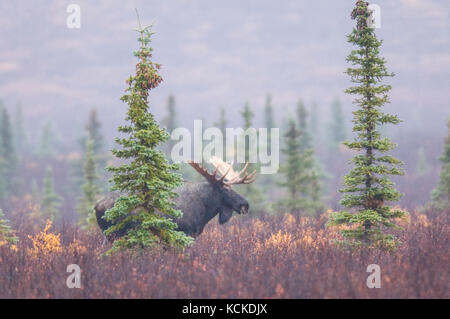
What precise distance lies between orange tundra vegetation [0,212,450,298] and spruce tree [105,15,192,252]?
416 millimetres

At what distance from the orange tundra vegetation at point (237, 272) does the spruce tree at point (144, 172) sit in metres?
0.42

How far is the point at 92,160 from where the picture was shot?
21438mm

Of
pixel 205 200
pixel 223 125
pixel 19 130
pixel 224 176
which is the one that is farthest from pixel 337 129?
pixel 19 130

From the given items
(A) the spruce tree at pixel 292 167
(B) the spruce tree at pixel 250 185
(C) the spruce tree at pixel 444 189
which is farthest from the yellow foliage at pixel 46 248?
(C) the spruce tree at pixel 444 189

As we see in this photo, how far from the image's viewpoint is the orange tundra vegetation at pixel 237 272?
21.0 ft

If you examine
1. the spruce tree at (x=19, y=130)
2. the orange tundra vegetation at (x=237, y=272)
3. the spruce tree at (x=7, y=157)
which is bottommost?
the orange tundra vegetation at (x=237, y=272)

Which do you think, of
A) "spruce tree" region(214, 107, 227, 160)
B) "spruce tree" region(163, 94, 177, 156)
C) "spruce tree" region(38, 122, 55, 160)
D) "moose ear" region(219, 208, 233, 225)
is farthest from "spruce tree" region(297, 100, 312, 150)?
"spruce tree" region(38, 122, 55, 160)

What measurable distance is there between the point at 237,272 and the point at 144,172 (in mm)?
2762

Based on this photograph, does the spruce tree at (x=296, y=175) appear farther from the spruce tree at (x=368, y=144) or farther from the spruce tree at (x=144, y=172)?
the spruce tree at (x=144, y=172)

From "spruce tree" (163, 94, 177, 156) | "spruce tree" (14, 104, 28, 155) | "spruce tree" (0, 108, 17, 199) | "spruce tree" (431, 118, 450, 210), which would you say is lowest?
"spruce tree" (431, 118, 450, 210)

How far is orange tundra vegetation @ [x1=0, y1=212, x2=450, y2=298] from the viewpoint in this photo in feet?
21.0

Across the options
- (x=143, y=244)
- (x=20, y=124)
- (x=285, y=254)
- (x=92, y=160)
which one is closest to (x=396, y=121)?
(x=285, y=254)

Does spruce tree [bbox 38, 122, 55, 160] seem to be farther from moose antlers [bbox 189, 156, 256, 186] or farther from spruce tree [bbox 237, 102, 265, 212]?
moose antlers [bbox 189, 156, 256, 186]
